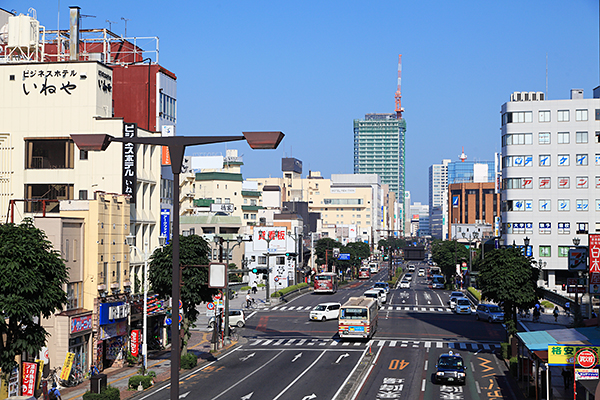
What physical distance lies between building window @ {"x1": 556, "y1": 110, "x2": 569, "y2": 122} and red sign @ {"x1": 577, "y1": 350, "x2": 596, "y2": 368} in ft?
288

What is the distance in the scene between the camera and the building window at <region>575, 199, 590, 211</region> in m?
108

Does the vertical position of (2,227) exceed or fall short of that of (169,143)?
it falls short

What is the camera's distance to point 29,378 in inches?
1227

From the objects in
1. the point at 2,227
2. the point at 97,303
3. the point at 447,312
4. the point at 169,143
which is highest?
the point at 169,143

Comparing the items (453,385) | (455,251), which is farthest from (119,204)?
(455,251)

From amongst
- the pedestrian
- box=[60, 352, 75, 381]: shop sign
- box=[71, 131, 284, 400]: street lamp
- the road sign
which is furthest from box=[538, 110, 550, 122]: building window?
box=[71, 131, 284, 400]: street lamp

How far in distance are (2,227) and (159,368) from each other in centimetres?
1904

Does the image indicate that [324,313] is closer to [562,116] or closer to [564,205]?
[564,205]

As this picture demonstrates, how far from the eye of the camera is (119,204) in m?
47.9

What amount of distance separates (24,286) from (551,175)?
315ft

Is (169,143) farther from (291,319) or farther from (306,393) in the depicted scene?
(291,319)

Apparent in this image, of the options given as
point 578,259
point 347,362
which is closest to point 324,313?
point 347,362

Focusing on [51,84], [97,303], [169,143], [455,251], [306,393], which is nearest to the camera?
[169,143]

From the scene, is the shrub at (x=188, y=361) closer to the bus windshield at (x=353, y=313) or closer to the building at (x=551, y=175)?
the bus windshield at (x=353, y=313)
